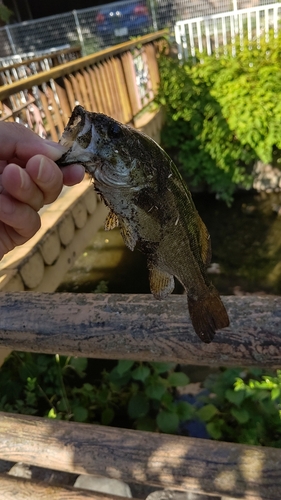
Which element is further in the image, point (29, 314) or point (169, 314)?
point (29, 314)

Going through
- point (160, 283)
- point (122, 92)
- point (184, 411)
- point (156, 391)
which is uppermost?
point (160, 283)

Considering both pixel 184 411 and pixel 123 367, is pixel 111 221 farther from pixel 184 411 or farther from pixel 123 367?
pixel 184 411

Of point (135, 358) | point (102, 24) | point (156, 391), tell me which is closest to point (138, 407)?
point (156, 391)

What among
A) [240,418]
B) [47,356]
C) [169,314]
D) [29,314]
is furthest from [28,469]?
[169,314]

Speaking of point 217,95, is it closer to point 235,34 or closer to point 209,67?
point 209,67

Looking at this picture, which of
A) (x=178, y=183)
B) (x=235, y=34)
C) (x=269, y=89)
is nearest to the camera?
(x=178, y=183)

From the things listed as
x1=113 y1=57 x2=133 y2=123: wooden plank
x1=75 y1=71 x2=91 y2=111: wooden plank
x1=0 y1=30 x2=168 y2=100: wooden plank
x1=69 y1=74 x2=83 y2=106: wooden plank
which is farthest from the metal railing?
x1=69 y1=74 x2=83 y2=106: wooden plank
